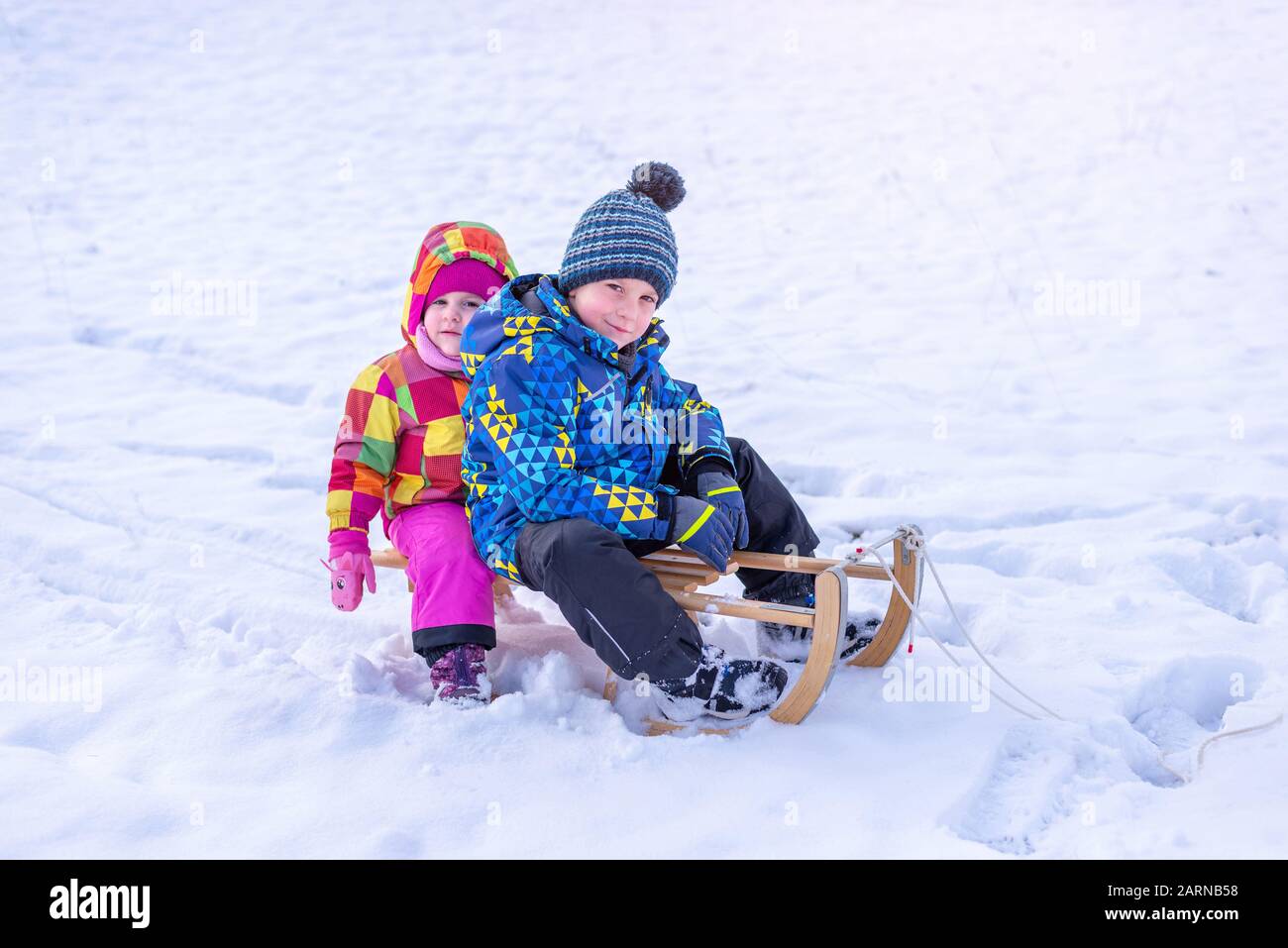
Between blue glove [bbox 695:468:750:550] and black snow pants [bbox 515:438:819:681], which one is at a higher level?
blue glove [bbox 695:468:750:550]

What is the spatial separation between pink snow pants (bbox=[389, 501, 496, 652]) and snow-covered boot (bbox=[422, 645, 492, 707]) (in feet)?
0.10

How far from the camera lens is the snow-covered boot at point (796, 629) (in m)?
2.92

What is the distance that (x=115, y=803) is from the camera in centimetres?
206

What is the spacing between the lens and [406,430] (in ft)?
9.82

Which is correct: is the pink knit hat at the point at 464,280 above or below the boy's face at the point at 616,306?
above

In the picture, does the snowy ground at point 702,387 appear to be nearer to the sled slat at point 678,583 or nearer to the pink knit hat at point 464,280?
the sled slat at point 678,583

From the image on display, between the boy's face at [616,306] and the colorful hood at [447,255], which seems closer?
the boy's face at [616,306]

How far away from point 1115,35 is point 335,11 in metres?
7.34

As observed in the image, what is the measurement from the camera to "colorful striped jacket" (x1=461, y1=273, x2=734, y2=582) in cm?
261
